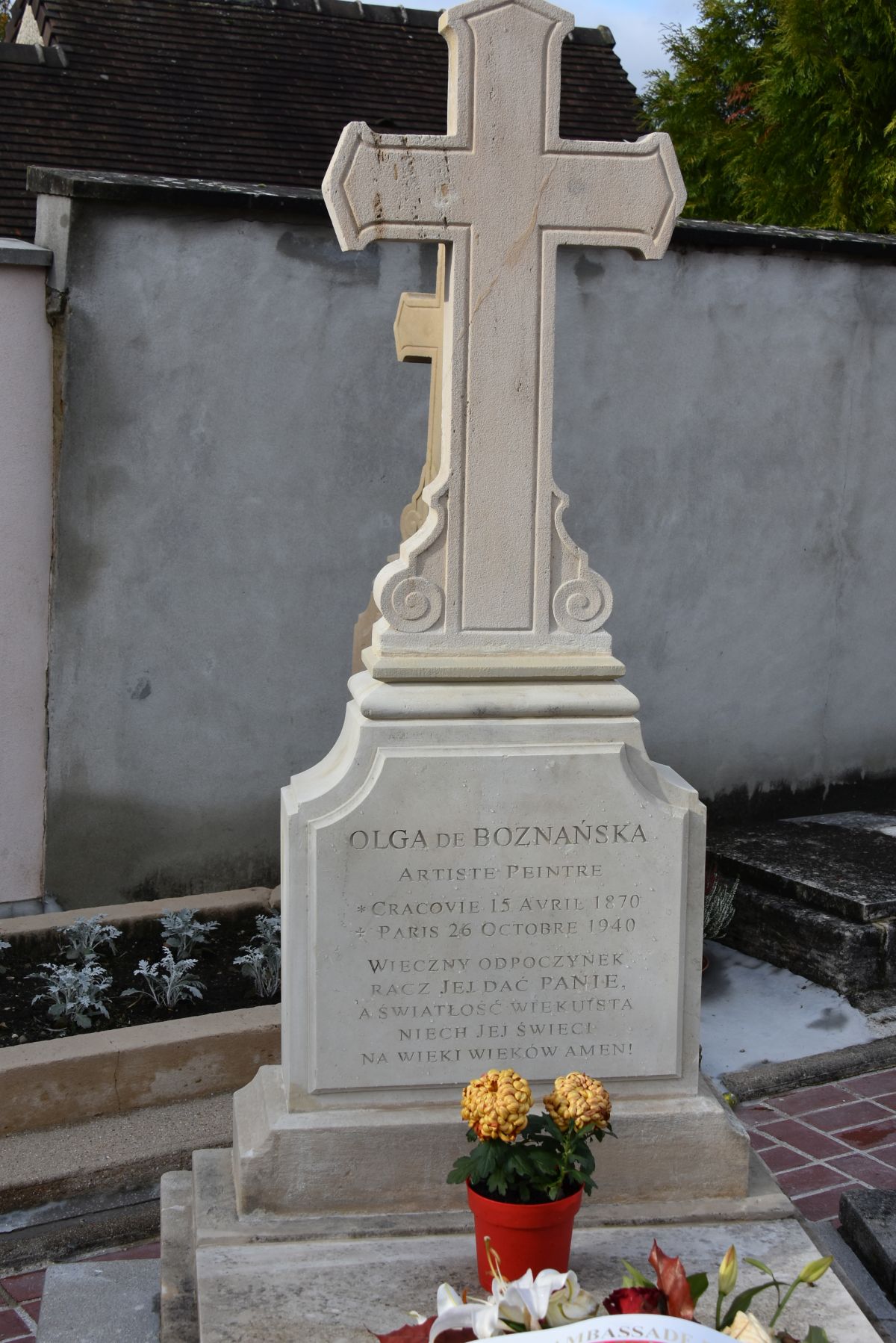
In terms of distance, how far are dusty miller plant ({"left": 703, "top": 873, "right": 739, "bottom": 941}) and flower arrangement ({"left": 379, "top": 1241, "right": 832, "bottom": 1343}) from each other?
329 cm

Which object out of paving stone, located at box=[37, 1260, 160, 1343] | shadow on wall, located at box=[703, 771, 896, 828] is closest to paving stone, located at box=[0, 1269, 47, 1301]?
paving stone, located at box=[37, 1260, 160, 1343]

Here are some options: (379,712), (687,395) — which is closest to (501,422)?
(379,712)

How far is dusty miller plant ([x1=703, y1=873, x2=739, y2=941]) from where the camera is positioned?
228 inches

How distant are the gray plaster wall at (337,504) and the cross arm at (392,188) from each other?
102 inches

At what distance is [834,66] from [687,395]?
6826 millimetres

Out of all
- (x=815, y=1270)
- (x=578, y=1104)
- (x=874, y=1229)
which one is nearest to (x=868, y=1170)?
(x=874, y=1229)

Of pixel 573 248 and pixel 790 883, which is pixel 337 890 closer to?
pixel 790 883

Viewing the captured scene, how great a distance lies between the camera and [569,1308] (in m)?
2.48

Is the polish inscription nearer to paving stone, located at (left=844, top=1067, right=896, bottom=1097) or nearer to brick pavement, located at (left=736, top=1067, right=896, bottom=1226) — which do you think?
brick pavement, located at (left=736, top=1067, right=896, bottom=1226)

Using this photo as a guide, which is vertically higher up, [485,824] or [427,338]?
[427,338]

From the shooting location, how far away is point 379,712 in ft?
10.9

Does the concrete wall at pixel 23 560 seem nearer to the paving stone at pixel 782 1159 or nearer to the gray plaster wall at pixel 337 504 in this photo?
the gray plaster wall at pixel 337 504

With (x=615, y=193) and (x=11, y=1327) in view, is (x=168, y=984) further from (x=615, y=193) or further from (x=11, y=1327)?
(x=615, y=193)

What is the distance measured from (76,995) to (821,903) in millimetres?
2889
